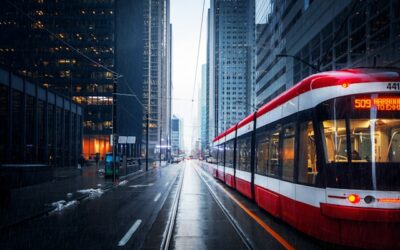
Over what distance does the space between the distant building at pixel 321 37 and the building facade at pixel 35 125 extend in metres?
24.5

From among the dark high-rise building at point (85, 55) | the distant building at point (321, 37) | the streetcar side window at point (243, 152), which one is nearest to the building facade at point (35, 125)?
the streetcar side window at point (243, 152)

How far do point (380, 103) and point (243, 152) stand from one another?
1076 cm

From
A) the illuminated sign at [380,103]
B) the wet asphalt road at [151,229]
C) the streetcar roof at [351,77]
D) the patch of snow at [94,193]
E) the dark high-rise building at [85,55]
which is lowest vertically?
the patch of snow at [94,193]

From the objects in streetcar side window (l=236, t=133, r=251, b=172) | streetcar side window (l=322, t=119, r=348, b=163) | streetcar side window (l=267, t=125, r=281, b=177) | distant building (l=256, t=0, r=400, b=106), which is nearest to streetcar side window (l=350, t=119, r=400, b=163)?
streetcar side window (l=322, t=119, r=348, b=163)

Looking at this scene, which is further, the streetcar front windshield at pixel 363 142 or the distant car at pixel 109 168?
the distant car at pixel 109 168

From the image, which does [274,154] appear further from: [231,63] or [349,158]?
[231,63]

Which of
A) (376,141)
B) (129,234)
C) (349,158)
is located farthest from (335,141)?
(129,234)

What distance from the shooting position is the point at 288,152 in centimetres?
1003

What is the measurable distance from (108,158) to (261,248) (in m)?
25.3

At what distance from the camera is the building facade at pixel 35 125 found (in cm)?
3334

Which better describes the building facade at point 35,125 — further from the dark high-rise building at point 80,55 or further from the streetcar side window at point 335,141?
the dark high-rise building at point 80,55

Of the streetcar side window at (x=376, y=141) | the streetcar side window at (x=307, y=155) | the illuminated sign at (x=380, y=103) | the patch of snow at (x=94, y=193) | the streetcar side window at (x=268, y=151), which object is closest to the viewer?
the streetcar side window at (x=376, y=141)

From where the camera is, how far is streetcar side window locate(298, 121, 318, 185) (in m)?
8.23

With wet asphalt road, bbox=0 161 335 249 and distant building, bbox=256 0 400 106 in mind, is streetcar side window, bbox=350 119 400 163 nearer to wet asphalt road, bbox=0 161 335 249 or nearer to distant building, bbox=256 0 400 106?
wet asphalt road, bbox=0 161 335 249
